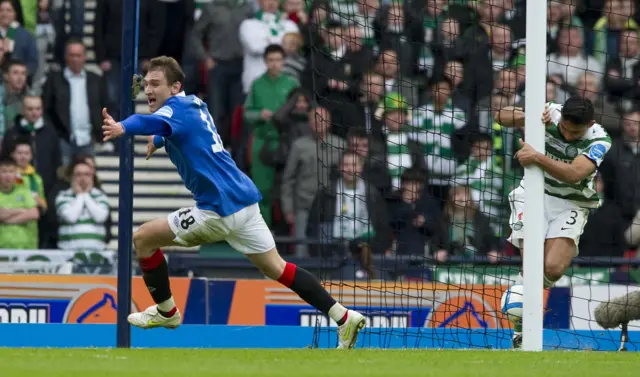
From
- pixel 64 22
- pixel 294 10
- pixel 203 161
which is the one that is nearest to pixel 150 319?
pixel 203 161

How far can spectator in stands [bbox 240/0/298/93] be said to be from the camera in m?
16.5

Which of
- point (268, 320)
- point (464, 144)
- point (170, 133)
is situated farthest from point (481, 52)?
point (170, 133)

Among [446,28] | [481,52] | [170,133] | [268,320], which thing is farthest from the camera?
[446,28]

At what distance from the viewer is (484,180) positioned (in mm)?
15281

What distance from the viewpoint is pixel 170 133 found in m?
9.75

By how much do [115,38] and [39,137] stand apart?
1626mm

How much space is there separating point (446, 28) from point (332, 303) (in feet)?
22.2

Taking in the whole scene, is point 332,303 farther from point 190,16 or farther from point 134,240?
point 190,16

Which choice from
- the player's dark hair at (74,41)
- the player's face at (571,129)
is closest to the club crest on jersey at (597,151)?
the player's face at (571,129)

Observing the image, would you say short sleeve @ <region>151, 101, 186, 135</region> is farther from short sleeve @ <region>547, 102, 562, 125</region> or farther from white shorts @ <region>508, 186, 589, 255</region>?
white shorts @ <region>508, 186, 589, 255</region>

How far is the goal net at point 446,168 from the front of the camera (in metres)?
13.8

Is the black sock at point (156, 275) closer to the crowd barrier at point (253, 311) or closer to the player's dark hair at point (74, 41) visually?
the crowd barrier at point (253, 311)

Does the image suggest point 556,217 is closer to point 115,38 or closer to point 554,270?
point 554,270

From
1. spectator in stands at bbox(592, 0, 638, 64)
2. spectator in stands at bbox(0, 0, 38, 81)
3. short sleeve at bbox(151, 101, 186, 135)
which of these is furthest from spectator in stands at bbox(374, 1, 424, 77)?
short sleeve at bbox(151, 101, 186, 135)
